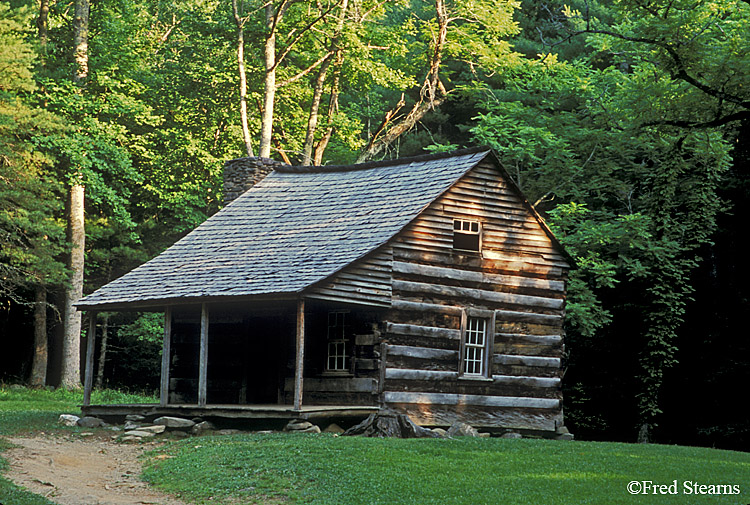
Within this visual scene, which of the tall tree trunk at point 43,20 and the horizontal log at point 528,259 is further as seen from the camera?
the tall tree trunk at point 43,20

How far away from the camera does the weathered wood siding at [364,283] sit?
21297 millimetres

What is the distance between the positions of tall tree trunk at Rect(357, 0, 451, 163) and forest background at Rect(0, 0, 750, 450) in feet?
0.43

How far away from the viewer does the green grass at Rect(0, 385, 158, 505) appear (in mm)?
13273

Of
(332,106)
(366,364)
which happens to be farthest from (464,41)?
(366,364)

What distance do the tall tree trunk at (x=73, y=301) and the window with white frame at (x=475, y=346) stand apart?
16.5 meters

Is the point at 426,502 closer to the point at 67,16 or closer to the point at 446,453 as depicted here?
the point at 446,453

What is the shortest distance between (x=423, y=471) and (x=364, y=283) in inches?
295

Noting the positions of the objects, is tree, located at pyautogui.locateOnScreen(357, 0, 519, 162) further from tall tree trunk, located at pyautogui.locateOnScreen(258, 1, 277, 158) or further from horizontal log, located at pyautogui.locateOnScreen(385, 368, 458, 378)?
horizontal log, located at pyautogui.locateOnScreen(385, 368, 458, 378)

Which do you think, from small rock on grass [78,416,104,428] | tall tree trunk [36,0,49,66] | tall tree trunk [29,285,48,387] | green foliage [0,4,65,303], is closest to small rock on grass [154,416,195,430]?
small rock on grass [78,416,104,428]

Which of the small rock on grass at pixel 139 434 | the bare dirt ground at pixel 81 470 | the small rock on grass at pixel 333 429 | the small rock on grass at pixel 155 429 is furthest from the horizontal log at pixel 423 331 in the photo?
the bare dirt ground at pixel 81 470

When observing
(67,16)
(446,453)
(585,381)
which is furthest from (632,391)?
(67,16)

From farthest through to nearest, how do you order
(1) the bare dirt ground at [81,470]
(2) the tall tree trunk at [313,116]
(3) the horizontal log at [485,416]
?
(2) the tall tree trunk at [313,116] → (3) the horizontal log at [485,416] → (1) the bare dirt ground at [81,470]

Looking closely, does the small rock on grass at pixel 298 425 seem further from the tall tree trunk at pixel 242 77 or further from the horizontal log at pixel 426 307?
the tall tree trunk at pixel 242 77

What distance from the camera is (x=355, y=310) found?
23.3 m
